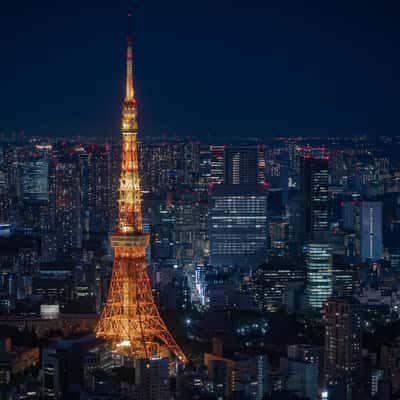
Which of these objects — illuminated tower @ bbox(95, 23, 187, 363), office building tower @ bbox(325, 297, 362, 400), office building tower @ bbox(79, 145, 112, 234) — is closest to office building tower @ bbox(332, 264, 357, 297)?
office building tower @ bbox(325, 297, 362, 400)

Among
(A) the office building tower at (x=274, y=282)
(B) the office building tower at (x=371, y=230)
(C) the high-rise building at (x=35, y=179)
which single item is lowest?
(A) the office building tower at (x=274, y=282)

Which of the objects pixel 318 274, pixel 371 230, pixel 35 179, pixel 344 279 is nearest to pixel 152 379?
pixel 318 274

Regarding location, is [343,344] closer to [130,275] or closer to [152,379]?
[130,275]

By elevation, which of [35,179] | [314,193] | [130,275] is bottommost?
[130,275]

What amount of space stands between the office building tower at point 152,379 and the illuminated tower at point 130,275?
1.43m

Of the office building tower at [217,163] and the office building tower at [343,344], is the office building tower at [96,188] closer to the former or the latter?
the office building tower at [217,163]

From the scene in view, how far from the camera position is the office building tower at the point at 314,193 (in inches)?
928

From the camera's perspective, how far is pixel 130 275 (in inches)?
566

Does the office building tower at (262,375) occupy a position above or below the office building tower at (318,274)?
below

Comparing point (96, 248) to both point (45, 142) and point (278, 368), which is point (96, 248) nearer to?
point (45, 142)

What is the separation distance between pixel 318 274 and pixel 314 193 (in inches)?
189

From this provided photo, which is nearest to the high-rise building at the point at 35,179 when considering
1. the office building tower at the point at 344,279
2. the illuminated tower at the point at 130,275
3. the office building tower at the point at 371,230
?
the office building tower at the point at 371,230

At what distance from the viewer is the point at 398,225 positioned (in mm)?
24562

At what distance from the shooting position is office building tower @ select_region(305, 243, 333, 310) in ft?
61.5
